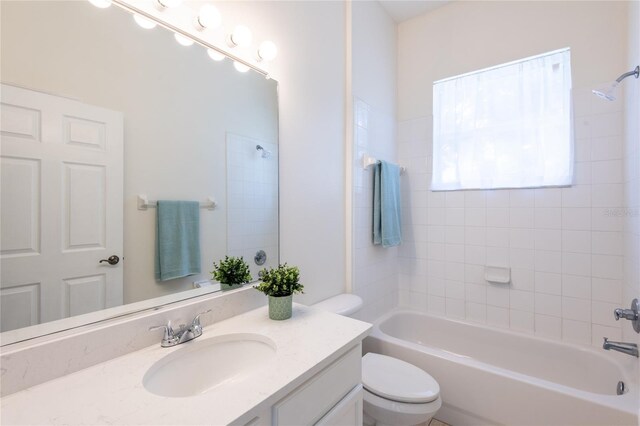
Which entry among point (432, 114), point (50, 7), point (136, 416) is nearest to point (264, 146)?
point (50, 7)

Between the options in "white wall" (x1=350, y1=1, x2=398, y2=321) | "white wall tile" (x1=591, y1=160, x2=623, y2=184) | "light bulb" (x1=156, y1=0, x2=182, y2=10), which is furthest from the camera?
"white wall" (x1=350, y1=1, x2=398, y2=321)

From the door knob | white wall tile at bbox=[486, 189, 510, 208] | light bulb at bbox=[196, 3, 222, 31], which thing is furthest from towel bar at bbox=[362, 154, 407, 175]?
the door knob

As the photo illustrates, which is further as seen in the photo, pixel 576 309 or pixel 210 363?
pixel 576 309

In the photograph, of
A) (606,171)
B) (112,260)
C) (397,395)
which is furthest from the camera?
(606,171)

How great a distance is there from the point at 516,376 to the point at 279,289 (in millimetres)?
1356

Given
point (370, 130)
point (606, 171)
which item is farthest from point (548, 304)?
point (370, 130)

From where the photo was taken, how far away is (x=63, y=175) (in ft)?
2.59

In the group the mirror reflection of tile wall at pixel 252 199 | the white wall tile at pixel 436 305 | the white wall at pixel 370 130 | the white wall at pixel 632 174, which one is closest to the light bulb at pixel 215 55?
the mirror reflection of tile wall at pixel 252 199

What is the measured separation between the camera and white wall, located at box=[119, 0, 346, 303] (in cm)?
142

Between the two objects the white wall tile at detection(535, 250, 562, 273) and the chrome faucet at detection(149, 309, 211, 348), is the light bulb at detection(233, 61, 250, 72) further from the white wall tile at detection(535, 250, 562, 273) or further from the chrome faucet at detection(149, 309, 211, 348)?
the white wall tile at detection(535, 250, 562, 273)

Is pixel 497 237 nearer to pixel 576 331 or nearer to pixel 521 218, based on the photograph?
pixel 521 218

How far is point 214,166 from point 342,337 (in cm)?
86

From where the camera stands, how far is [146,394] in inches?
26.5

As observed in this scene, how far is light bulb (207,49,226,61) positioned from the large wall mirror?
0.08ft
